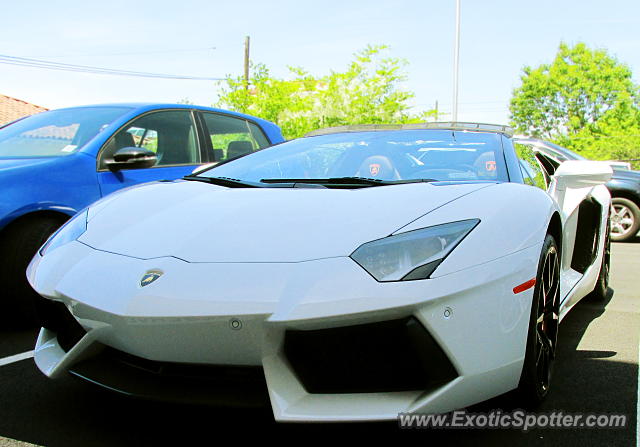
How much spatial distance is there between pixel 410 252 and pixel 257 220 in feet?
1.83

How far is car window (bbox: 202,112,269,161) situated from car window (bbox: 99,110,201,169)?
18 cm

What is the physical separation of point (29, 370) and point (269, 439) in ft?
4.24

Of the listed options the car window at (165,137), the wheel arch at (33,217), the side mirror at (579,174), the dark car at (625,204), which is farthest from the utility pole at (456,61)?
the wheel arch at (33,217)

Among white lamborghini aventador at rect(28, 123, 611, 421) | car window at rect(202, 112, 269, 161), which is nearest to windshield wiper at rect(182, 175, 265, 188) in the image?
white lamborghini aventador at rect(28, 123, 611, 421)

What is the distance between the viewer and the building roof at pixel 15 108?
20875 millimetres

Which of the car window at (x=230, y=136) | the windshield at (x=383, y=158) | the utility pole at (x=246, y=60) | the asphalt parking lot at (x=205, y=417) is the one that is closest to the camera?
the asphalt parking lot at (x=205, y=417)

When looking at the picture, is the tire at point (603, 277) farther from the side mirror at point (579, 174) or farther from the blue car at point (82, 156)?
the blue car at point (82, 156)

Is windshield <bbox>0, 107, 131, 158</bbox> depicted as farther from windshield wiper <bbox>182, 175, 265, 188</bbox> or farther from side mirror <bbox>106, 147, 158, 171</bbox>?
windshield wiper <bbox>182, 175, 265, 188</bbox>

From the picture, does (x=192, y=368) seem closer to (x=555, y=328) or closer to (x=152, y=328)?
(x=152, y=328)

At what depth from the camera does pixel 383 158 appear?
123 inches

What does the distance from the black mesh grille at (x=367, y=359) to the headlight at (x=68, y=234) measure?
3.45ft

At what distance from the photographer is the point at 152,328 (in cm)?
178

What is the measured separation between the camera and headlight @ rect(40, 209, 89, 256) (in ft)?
7.68

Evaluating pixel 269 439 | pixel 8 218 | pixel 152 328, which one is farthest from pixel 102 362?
pixel 8 218
